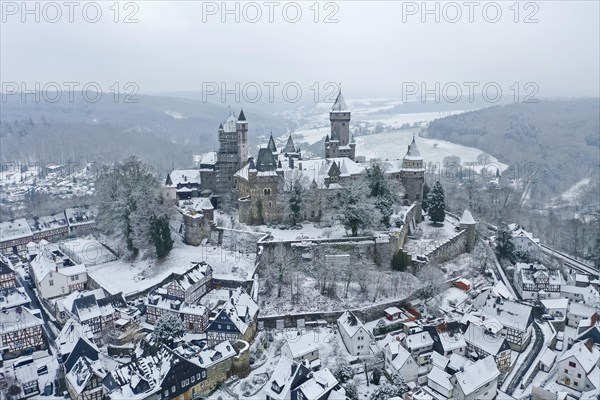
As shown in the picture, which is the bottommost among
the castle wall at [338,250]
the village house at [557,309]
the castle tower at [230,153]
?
the village house at [557,309]

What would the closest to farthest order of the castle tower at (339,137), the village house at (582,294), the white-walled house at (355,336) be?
1. the white-walled house at (355,336)
2. the village house at (582,294)
3. the castle tower at (339,137)

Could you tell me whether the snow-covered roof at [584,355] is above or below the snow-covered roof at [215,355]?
below

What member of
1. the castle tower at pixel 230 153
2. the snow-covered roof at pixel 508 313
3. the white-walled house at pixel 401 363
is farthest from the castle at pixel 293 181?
the white-walled house at pixel 401 363

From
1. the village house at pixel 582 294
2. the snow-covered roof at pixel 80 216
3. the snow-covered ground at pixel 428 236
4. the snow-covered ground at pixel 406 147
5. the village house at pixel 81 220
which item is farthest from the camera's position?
the snow-covered ground at pixel 406 147

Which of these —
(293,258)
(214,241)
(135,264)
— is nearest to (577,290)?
(293,258)

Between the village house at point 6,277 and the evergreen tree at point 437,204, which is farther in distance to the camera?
the evergreen tree at point 437,204

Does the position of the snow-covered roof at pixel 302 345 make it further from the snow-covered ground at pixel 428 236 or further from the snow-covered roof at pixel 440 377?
the snow-covered ground at pixel 428 236

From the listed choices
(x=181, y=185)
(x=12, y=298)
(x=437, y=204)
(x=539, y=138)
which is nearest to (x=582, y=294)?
(x=437, y=204)

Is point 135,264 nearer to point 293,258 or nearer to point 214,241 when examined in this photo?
point 214,241
